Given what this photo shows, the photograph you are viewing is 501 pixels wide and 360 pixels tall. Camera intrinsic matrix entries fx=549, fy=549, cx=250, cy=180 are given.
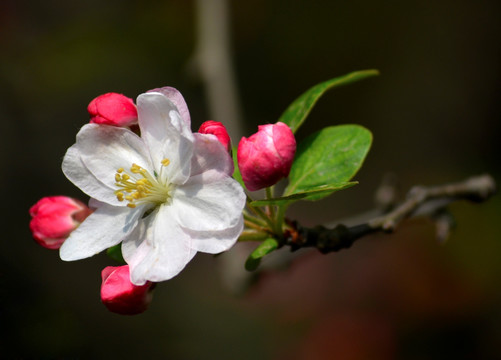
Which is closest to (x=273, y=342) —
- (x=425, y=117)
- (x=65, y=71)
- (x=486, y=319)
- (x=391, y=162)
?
(x=486, y=319)

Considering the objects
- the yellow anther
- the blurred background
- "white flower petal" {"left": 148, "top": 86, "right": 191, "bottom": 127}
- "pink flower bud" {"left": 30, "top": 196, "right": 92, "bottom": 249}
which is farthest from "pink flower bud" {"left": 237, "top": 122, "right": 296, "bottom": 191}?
the blurred background

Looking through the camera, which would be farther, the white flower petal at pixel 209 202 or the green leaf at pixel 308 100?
the green leaf at pixel 308 100

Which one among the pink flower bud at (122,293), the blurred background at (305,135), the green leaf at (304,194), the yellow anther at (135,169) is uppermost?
the yellow anther at (135,169)

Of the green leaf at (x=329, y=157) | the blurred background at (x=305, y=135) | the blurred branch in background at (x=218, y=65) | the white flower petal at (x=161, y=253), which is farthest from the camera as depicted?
the blurred background at (x=305, y=135)

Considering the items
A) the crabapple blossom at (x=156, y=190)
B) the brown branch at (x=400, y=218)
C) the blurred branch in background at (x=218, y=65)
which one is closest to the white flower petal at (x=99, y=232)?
the crabapple blossom at (x=156, y=190)

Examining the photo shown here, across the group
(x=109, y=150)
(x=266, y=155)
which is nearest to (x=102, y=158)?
(x=109, y=150)

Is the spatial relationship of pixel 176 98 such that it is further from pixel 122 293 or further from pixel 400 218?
pixel 400 218

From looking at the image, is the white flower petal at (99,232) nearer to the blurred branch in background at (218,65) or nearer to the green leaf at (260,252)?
the green leaf at (260,252)
